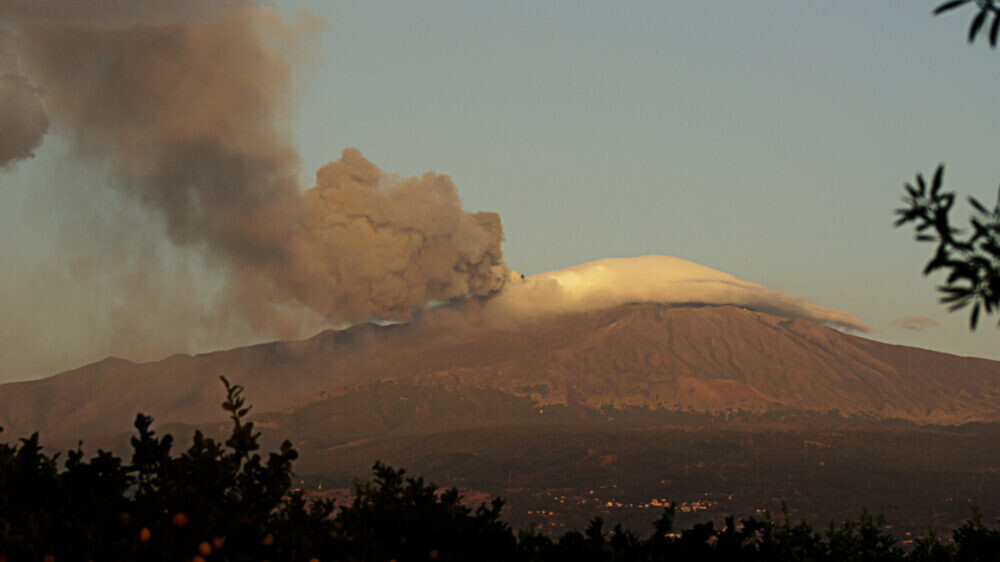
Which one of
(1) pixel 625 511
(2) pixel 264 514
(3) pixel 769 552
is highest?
(2) pixel 264 514

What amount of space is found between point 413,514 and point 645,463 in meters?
189

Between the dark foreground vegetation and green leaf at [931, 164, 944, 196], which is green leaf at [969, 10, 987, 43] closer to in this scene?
green leaf at [931, 164, 944, 196]

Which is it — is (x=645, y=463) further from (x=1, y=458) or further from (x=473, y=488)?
(x=1, y=458)

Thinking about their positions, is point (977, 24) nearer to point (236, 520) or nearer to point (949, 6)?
point (949, 6)

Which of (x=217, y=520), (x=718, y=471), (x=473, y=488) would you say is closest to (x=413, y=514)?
(x=217, y=520)

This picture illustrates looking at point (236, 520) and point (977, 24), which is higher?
point (977, 24)

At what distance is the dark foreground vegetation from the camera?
7.54 meters

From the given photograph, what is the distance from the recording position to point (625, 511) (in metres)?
156

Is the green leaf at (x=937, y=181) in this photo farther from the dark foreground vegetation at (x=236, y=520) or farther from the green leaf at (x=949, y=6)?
the dark foreground vegetation at (x=236, y=520)

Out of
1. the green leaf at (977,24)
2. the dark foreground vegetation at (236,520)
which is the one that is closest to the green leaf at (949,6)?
the green leaf at (977,24)

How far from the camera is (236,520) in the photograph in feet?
25.6

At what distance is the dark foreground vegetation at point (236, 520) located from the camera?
7.54 metres

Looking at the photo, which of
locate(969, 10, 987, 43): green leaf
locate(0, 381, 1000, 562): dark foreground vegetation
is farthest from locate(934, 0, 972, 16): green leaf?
locate(0, 381, 1000, 562): dark foreground vegetation

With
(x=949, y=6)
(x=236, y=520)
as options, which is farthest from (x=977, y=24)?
(x=236, y=520)
